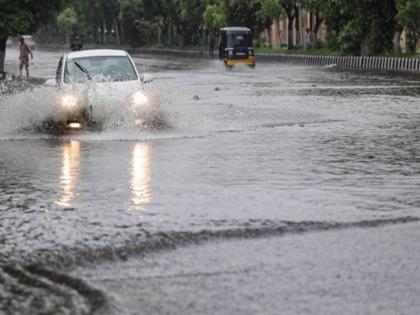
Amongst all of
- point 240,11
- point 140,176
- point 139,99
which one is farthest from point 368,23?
point 140,176

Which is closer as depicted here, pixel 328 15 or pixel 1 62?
pixel 1 62

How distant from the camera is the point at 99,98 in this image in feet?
58.5

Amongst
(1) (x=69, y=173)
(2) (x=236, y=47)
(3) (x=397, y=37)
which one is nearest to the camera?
(1) (x=69, y=173)

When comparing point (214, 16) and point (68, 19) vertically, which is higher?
point (214, 16)

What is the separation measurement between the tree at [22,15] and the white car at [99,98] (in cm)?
2537

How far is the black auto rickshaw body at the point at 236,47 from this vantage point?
5688 centimetres

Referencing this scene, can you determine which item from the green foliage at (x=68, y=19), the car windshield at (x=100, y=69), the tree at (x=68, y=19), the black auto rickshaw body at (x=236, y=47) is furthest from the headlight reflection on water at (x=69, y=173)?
the green foliage at (x=68, y=19)

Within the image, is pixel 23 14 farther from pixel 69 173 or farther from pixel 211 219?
pixel 211 219

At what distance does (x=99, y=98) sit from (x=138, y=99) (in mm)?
620

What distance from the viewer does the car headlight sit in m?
17.9

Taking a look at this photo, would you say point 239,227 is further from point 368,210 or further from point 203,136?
point 203,136

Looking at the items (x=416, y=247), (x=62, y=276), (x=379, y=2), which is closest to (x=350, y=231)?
(x=416, y=247)

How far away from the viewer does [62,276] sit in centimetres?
696

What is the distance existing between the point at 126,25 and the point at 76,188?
9718 centimetres
